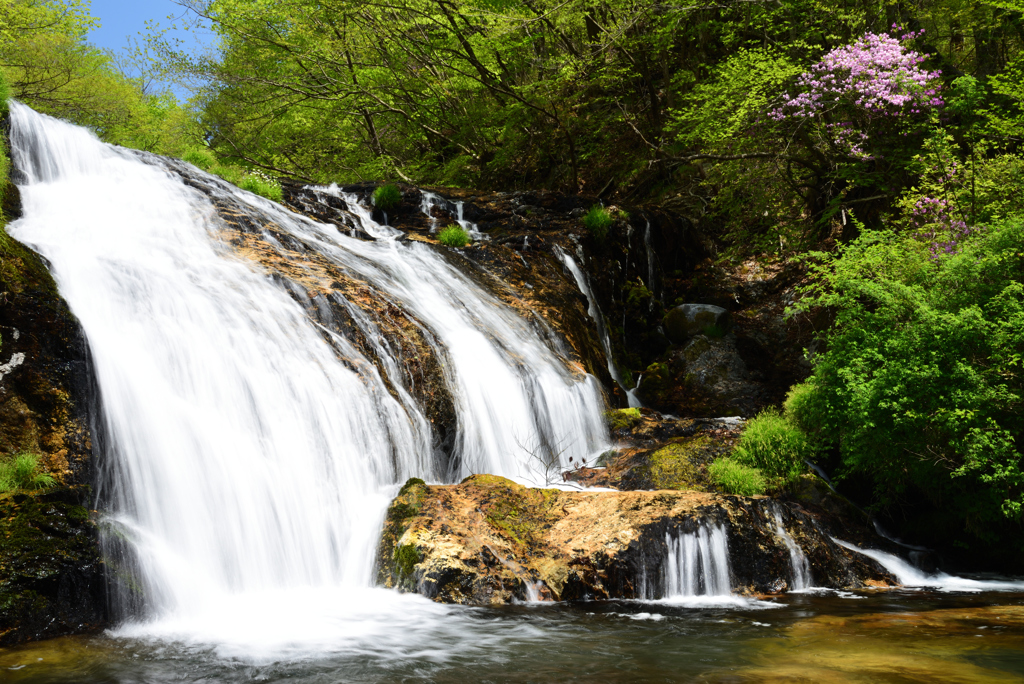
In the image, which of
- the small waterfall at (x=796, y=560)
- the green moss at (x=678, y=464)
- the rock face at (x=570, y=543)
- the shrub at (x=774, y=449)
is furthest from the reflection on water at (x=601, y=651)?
the shrub at (x=774, y=449)

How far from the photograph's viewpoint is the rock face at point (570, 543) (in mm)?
5664

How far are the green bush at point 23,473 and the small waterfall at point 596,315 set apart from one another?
9.73 meters

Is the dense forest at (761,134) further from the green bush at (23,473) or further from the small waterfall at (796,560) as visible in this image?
the green bush at (23,473)

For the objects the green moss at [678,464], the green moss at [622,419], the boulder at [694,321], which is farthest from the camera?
the boulder at [694,321]

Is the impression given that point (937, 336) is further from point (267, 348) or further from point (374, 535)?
point (267, 348)

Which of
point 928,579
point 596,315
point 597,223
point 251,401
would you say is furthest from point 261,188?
point 928,579

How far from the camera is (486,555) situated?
5.77 metres

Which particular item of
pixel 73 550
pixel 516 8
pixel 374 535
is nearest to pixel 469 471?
pixel 374 535

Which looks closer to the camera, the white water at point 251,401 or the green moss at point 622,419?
the white water at point 251,401

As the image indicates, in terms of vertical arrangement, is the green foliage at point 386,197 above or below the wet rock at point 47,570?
above

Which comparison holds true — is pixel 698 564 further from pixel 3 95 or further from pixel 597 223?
pixel 3 95

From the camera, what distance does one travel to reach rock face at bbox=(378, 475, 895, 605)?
5664 millimetres

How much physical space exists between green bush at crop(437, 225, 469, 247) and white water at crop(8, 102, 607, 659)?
1.76 m

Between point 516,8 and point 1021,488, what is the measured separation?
13.7 m
